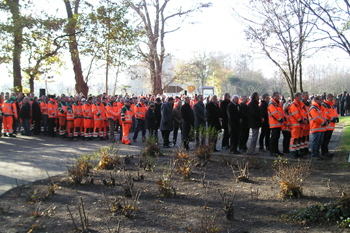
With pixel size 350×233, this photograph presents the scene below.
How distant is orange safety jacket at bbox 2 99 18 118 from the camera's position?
54.1 feet

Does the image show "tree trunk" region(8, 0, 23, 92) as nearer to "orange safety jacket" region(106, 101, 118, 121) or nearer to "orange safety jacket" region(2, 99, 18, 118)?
"orange safety jacket" region(2, 99, 18, 118)

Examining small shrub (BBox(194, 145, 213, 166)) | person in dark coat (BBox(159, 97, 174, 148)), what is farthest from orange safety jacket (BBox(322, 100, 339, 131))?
person in dark coat (BBox(159, 97, 174, 148))

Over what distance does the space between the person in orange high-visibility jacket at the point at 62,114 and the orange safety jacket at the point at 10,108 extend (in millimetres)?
2166

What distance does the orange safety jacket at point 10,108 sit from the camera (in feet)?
54.1

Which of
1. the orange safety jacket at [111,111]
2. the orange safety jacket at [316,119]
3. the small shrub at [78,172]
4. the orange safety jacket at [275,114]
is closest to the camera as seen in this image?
the small shrub at [78,172]

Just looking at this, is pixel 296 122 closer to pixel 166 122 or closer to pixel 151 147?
pixel 151 147

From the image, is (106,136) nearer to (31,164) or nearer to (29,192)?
(31,164)

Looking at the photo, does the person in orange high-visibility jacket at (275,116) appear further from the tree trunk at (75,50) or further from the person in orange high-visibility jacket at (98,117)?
the tree trunk at (75,50)

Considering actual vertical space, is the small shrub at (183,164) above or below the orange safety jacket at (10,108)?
below

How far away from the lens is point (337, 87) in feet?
155

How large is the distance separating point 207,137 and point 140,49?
84.8 feet

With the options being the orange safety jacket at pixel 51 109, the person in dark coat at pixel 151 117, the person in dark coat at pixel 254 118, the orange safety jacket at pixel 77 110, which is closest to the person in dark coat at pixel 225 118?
the person in dark coat at pixel 254 118

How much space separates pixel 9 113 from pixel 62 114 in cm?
254

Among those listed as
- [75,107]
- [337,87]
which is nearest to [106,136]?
[75,107]
